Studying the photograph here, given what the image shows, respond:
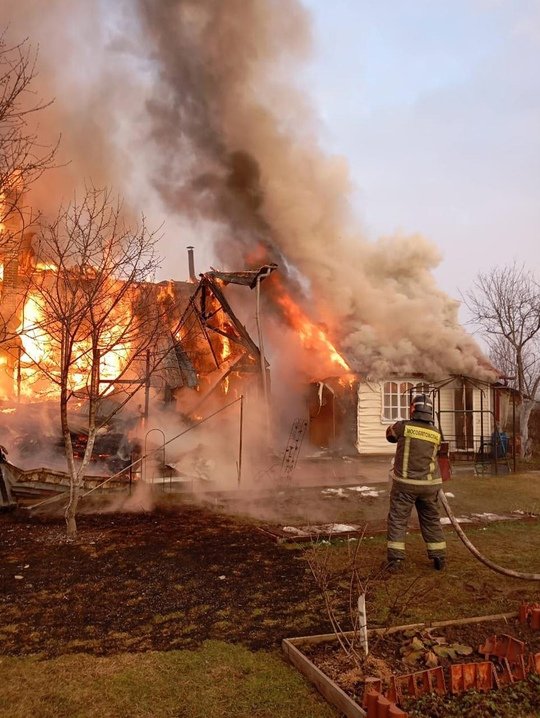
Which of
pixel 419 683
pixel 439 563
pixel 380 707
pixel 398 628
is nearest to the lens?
pixel 380 707

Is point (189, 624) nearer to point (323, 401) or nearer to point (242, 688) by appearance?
point (242, 688)

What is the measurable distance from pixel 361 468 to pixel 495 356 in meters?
26.5

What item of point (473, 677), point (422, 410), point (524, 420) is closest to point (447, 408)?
point (524, 420)

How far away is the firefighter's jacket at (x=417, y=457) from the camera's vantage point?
599 centimetres

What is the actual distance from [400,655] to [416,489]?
2585 millimetres

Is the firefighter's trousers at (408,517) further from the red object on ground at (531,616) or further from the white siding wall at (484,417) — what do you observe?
A: the white siding wall at (484,417)

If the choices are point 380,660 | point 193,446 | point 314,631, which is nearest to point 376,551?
point 314,631

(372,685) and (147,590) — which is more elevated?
(372,685)

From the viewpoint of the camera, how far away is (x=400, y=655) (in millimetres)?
3541

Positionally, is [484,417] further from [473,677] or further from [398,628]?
[473,677]

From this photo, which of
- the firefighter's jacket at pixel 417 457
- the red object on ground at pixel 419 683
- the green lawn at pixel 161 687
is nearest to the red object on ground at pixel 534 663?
the red object on ground at pixel 419 683

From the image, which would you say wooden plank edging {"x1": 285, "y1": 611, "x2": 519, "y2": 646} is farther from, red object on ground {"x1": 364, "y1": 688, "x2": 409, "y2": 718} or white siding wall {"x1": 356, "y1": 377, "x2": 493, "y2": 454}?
white siding wall {"x1": 356, "y1": 377, "x2": 493, "y2": 454}

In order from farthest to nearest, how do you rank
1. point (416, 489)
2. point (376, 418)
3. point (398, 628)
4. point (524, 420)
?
point (376, 418)
point (524, 420)
point (416, 489)
point (398, 628)

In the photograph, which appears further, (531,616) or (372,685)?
(531,616)
